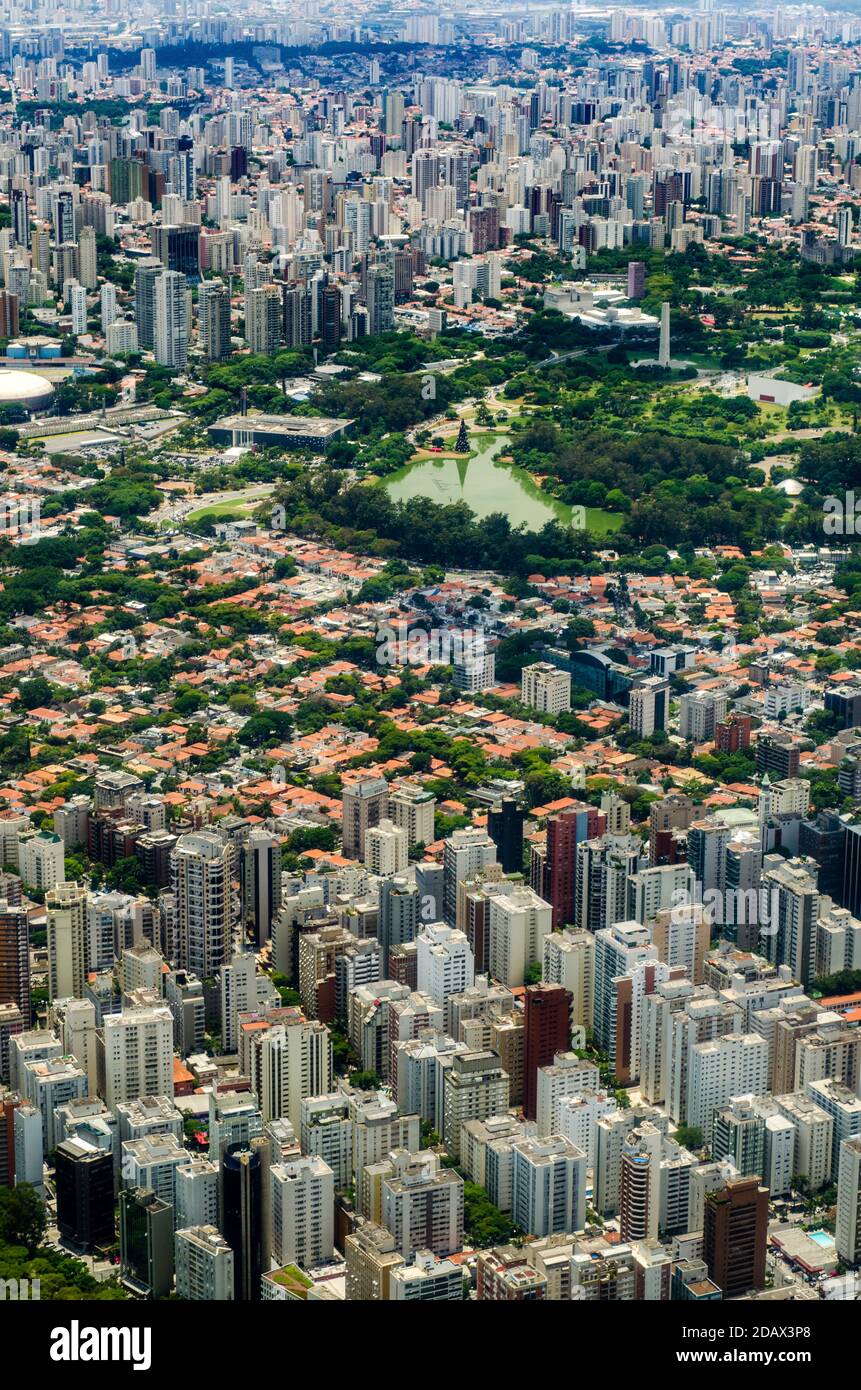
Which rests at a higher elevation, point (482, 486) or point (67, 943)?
point (482, 486)

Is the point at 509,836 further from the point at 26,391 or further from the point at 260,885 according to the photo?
the point at 26,391

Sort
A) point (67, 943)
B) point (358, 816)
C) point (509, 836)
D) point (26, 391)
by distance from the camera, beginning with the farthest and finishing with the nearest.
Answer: point (26, 391) < point (358, 816) < point (509, 836) < point (67, 943)

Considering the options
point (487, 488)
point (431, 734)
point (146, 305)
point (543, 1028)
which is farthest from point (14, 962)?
point (146, 305)

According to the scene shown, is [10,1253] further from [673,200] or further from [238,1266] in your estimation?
[673,200]

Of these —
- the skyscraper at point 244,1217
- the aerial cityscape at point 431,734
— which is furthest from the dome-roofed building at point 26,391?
the skyscraper at point 244,1217
